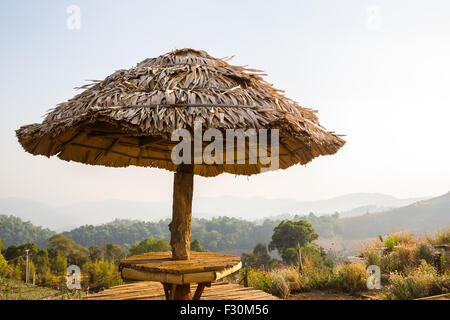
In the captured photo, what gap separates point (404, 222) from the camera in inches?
1634

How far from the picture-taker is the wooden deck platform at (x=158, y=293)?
357 centimetres

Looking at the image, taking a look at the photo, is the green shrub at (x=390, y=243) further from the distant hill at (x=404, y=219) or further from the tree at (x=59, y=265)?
the distant hill at (x=404, y=219)

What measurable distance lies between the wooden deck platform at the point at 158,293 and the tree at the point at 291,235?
1737 centimetres

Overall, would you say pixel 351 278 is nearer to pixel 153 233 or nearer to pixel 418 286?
pixel 418 286

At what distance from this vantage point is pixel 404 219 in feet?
138

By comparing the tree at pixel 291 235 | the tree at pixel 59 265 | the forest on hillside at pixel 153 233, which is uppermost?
the tree at pixel 291 235

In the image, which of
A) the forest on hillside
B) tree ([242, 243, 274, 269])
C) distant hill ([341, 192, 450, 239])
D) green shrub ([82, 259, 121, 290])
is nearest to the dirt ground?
green shrub ([82, 259, 121, 290])

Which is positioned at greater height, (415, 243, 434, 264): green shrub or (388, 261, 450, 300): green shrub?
(415, 243, 434, 264): green shrub

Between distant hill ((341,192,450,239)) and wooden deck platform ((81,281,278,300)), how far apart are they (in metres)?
41.1

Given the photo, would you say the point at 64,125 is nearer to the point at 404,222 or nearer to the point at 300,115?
the point at 300,115

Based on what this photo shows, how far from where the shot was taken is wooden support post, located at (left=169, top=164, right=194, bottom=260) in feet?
9.29

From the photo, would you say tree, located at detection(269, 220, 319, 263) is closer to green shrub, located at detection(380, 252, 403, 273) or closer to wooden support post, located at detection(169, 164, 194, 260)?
green shrub, located at detection(380, 252, 403, 273)

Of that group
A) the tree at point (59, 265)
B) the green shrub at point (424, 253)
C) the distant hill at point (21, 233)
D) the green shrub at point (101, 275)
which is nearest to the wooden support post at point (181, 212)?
the green shrub at point (101, 275)
